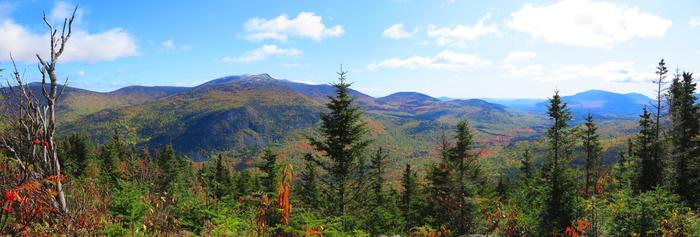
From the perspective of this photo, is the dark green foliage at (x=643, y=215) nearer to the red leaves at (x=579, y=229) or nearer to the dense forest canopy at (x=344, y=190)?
the dense forest canopy at (x=344, y=190)

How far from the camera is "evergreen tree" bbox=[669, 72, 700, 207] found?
886 inches

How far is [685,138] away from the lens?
26.4 meters

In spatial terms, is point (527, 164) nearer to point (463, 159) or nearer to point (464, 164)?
point (463, 159)

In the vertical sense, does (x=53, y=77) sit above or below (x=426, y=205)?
above

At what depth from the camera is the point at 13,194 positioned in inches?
180

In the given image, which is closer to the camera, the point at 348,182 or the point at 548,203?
the point at 548,203

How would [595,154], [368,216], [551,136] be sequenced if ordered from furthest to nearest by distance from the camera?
[595,154] → [551,136] → [368,216]

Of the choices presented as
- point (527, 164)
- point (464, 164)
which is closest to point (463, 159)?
point (464, 164)

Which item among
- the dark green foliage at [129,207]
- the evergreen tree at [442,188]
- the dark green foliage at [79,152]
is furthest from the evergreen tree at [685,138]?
the dark green foliage at [79,152]

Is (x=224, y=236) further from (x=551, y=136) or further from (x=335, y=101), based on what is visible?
(x=551, y=136)

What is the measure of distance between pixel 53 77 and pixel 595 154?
43382 millimetres

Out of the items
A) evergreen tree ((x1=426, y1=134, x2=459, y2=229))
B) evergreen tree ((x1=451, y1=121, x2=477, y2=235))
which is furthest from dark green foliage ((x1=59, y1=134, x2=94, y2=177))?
evergreen tree ((x1=451, y1=121, x2=477, y2=235))

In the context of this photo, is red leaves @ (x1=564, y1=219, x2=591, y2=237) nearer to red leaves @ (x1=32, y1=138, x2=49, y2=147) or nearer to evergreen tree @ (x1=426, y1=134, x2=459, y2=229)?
evergreen tree @ (x1=426, y1=134, x2=459, y2=229)

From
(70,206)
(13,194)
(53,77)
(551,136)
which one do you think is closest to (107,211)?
(70,206)
